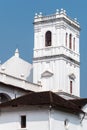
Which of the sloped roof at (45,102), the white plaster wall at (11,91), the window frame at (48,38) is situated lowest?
the sloped roof at (45,102)

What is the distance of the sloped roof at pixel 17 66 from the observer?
68.4 m

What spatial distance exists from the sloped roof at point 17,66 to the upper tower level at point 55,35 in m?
2.84

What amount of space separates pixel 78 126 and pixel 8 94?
34.0ft

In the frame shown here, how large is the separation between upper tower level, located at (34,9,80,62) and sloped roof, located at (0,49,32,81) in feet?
9.31

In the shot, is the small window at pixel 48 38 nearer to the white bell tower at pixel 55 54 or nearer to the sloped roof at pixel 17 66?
the white bell tower at pixel 55 54

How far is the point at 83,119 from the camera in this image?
48344mm

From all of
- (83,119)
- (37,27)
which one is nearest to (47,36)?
(37,27)

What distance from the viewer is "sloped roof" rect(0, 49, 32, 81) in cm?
6838

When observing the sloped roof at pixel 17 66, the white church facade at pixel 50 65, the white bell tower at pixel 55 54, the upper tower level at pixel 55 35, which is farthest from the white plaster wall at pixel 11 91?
the upper tower level at pixel 55 35

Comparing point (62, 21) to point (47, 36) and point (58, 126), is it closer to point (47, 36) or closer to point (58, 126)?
point (47, 36)

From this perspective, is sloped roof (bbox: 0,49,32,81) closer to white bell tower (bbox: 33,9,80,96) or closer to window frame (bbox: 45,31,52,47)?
white bell tower (bbox: 33,9,80,96)

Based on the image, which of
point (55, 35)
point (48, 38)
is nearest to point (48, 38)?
point (48, 38)

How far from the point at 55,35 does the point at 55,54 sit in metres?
2.70

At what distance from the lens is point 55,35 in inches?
2714
